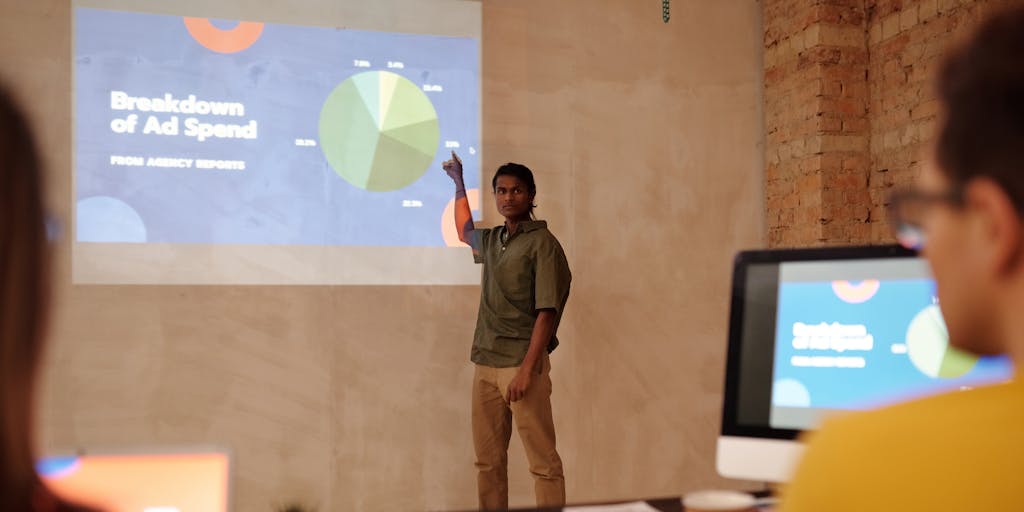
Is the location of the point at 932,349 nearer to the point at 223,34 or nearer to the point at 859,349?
the point at 859,349

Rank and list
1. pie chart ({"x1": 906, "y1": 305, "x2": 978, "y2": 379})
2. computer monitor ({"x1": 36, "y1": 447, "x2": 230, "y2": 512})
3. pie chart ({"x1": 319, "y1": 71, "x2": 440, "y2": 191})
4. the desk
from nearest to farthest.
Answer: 1. computer monitor ({"x1": 36, "y1": 447, "x2": 230, "y2": 512})
2. pie chart ({"x1": 906, "y1": 305, "x2": 978, "y2": 379})
3. the desk
4. pie chart ({"x1": 319, "y1": 71, "x2": 440, "y2": 191})

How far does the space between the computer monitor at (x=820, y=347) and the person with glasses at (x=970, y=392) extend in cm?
92

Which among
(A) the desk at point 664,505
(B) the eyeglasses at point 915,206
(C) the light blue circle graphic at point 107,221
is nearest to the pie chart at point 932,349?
(A) the desk at point 664,505

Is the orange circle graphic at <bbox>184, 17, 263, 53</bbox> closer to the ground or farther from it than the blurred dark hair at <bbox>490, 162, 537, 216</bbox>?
farther from it

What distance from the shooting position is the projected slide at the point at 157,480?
3.62 ft

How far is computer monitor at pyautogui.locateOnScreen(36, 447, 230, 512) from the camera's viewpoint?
1104mm

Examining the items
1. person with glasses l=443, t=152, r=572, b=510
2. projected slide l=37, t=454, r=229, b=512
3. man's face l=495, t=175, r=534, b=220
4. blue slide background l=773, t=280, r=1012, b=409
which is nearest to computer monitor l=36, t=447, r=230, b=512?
projected slide l=37, t=454, r=229, b=512

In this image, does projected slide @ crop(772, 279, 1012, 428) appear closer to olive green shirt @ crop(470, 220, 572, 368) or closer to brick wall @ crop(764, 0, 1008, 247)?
olive green shirt @ crop(470, 220, 572, 368)

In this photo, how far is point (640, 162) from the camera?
4289mm

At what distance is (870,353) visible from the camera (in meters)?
1.45

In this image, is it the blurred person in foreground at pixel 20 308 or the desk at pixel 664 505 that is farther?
the desk at pixel 664 505

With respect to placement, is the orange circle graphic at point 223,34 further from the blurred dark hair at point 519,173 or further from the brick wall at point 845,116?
the brick wall at point 845,116

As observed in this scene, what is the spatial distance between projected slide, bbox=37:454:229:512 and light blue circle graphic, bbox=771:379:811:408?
2.89 ft

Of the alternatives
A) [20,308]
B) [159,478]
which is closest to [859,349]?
[159,478]
